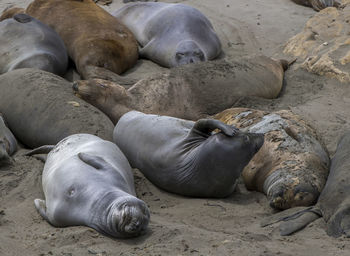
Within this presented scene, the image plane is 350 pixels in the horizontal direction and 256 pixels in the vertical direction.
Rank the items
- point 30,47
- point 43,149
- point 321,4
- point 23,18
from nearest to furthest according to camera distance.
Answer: point 43,149, point 30,47, point 23,18, point 321,4

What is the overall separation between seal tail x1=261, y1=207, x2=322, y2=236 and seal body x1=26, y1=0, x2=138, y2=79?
11.0 feet

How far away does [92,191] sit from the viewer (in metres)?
4.07

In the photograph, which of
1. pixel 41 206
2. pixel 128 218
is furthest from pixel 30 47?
pixel 128 218

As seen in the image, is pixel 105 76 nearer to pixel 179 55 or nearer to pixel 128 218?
pixel 179 55

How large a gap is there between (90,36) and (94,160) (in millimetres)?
3564

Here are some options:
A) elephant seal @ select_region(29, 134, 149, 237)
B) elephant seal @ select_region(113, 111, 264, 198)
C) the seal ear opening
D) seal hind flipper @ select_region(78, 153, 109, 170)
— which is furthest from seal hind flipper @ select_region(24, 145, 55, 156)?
the seal ear opening

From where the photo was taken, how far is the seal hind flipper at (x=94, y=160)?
4.39 m

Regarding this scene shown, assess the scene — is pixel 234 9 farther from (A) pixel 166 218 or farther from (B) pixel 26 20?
(A) pixel 166 218

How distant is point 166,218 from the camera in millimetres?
4289

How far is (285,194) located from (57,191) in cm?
144

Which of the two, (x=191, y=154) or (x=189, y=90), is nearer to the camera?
(x=191, y=154)

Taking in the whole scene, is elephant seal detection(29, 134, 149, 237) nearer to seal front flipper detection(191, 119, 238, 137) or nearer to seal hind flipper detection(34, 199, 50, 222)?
A: seal hind flipper detection(34, 199, 50, 222)

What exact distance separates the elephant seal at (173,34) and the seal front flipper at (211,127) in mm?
2914

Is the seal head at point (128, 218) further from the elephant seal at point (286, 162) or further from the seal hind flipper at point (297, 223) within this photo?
the elephant seal at point (286, 162)
